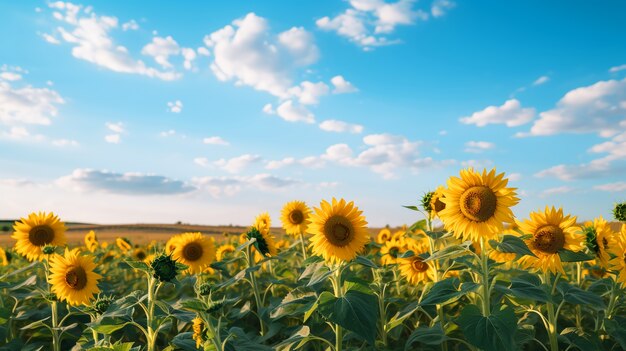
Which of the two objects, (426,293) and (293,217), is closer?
(426,293)

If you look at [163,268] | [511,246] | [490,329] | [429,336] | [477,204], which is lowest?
[429,336]

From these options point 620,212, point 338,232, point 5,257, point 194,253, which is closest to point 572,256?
point 620,212

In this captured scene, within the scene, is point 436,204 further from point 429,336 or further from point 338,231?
point 429,336

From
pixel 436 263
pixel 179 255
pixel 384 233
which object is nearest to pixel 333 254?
pixel 436 263

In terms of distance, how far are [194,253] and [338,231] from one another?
329cm

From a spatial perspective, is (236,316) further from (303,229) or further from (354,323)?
(303,229)

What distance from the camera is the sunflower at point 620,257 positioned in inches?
184

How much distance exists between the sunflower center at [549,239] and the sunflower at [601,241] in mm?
741

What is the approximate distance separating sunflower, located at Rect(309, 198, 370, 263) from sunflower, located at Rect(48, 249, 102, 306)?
2902 mm

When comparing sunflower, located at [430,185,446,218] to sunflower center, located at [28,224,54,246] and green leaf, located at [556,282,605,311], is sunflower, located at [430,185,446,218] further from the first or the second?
sunflower center, located at [28,224,54,246]

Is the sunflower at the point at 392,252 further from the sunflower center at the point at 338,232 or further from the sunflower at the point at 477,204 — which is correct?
the sunflower at the point at 477,204

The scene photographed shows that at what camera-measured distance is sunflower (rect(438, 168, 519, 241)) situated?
3.92 metres

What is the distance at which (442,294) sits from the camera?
3652 mm

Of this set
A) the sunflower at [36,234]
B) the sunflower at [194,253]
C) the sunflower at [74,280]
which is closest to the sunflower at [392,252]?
the sunflower at [194,253]
